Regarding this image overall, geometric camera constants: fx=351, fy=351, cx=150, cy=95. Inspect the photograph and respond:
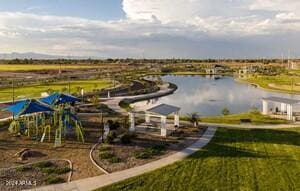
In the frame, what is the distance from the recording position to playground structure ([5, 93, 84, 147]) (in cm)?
2578

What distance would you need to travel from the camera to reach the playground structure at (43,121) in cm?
2578

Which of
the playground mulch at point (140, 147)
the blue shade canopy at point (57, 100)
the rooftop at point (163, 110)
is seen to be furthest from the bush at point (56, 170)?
the blue shade canopy at point (57, 100)

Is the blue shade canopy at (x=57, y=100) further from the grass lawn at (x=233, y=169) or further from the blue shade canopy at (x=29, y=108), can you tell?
the grass lawn at (x=233, y=169)

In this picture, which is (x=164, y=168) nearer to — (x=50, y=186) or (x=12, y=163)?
(x=50, y=186)

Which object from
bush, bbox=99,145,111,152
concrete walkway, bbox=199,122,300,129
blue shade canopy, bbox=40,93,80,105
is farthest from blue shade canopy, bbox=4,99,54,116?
concrete walkway, bbox=199,122,300,129

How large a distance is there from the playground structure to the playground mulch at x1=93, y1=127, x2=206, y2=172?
354 centimetres

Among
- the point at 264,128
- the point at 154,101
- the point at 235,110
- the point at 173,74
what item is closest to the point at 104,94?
the point at 154,101

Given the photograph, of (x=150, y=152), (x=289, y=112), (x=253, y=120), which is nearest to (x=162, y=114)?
(x=150, y=152)

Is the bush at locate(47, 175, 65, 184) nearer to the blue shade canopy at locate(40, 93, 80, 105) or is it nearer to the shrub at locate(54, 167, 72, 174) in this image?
the shrub at locate(54, 167, 72, 174)

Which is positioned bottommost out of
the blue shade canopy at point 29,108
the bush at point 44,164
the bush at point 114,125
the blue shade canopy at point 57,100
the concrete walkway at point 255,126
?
the bush at point 44,164

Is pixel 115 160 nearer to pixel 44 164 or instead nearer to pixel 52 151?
pixel 44 164

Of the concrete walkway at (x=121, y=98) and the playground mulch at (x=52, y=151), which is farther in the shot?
the concrete walkway at (x=121, y=98)

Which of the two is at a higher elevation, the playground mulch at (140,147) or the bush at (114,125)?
the bush at (114,125)

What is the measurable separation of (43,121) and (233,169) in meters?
16.3
